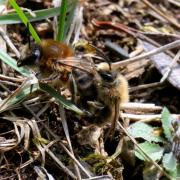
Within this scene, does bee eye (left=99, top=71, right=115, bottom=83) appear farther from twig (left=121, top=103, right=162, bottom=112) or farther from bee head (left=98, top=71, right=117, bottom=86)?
twig (left=121, top=103, right=162, bottom=112)

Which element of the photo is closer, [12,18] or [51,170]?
[51,170]

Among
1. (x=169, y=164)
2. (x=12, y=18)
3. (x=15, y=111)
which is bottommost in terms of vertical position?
(x=169, y=164)

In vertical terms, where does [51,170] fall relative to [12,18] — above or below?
below

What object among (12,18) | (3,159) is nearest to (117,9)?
(12,18)

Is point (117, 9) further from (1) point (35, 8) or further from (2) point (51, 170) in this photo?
(2) point (51, 170)

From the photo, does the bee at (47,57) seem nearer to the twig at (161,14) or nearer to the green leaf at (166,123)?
the green leaf at (166,123)

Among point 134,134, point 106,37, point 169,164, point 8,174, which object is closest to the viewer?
point 8,174

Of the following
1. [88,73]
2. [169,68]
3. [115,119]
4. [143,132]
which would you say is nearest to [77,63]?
[88,73]

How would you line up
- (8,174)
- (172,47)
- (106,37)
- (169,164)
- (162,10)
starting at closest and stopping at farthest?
(8,174) < (169,164) < (172,47) < (106,37) < (162,10)
